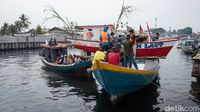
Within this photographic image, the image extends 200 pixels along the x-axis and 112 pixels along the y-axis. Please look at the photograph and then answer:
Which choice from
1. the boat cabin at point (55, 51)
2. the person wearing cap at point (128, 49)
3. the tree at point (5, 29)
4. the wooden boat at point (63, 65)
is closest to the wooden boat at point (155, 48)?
the person wearing cap at point (128, 49)

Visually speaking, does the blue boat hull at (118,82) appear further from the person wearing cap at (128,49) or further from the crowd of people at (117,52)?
the person wearing cap at (128,49)

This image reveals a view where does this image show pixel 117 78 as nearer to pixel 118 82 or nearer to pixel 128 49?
pixel 118 82

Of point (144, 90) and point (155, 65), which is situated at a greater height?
point (155, 65)

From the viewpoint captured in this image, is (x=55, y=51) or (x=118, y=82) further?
(x=55, y=51)

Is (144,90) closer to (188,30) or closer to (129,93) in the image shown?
(129,93)

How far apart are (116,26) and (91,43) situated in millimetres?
3540

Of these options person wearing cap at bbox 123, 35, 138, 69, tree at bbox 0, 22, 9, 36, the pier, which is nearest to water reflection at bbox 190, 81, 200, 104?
person wearing cap at bbox 123, 35, 138, 69

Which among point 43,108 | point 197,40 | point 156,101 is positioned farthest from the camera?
point 197,40

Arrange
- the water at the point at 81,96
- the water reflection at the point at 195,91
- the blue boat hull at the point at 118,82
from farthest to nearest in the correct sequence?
the water reflection at the point at 195,91 → the water at the point at 81,96 → the blue boat hull at the point at 118,82

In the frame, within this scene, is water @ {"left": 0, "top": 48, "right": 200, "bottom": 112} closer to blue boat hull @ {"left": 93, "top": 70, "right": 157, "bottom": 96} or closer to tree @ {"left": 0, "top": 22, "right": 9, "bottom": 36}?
blue boat hull @ {"left": 93, "top": 70, "right": 157, "bottom": 96}

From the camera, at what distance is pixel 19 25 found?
88.8 metres

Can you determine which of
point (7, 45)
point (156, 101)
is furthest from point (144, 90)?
point (7, 45)

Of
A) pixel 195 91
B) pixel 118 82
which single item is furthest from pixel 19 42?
pixel 118 82

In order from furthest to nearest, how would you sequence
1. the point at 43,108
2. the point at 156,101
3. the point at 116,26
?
the point at 116,26
the point at 156,101
the point at 43,108
